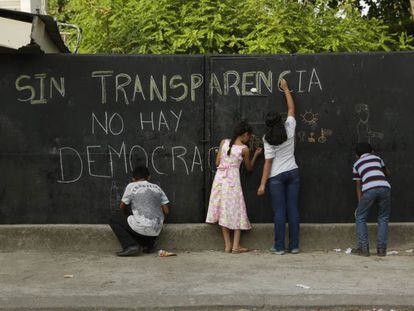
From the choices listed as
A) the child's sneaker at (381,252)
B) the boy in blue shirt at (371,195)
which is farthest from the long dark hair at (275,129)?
the child's sneaker at (381,252)

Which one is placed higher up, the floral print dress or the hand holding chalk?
the hand holding chalk

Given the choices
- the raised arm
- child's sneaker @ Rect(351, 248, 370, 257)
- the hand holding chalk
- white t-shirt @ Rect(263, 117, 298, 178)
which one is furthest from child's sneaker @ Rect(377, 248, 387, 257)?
the hand holding chalk

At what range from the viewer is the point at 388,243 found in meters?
7.29

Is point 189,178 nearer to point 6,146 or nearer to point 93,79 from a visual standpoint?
point 93,79

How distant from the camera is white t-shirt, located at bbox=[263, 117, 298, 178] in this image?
23.2 feet

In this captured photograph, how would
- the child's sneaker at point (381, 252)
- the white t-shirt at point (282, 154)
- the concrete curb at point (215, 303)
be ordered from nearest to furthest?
the concrete curb at point (215, 303), the child's sneaker at point (381, 252), the white t-shirt at point (282, 154)

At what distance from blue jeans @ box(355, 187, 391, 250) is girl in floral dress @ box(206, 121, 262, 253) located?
4.22ft

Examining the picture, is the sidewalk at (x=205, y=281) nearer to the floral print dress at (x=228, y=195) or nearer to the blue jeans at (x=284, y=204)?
the blue jeans at (x=284, y=204)

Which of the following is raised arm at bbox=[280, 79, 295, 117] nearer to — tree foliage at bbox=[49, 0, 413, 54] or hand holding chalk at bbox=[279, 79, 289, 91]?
hand holding chalk at bbox=[279, 79, 289, 91]

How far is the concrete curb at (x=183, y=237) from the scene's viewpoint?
286 inches

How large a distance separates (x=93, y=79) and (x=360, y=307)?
405cm

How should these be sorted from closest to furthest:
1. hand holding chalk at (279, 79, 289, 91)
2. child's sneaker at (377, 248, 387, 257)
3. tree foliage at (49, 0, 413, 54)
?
child's sneaker at (377, 248, 387, 257)
hand holding chalk at (279, 79, 289, 91)
tree foliage at (49, 0, 413, 54)

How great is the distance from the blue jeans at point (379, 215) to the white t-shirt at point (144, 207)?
2285 millimetres

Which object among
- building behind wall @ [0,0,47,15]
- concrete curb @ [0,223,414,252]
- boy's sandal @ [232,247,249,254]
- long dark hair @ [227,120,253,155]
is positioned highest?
building behind wall @ [0,0,47,15]
